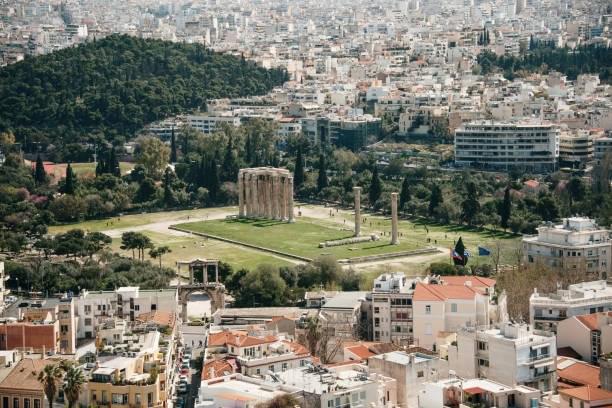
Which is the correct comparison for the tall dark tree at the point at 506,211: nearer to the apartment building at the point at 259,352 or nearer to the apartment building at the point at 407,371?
the apartment building at the point at 259,352

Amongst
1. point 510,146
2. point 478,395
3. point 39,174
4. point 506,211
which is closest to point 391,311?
point 478,395

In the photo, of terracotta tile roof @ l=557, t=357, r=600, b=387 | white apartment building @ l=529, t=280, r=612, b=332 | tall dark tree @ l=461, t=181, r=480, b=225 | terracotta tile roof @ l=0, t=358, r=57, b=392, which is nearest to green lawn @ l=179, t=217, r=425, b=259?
tall dark tree @ l=461, t=181, r=480, b=225

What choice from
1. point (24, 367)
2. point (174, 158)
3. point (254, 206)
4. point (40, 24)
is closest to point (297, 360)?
point (24, 367)

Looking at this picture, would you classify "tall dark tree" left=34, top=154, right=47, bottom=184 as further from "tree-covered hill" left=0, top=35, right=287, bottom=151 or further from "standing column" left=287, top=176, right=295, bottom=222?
"standing column" left=287, top=176, right=295, bottom=222

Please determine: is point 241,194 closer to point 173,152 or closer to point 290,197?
point 290,197

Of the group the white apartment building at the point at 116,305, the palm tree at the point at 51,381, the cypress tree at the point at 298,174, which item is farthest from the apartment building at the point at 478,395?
the cypress tree at the point at 298,174

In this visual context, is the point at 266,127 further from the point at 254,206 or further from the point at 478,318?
the point at 478,318
